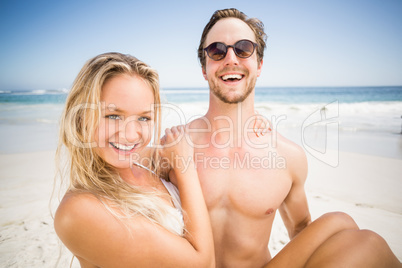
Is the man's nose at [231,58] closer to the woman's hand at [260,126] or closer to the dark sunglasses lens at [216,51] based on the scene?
the dark sunglasses lens at [216,51]

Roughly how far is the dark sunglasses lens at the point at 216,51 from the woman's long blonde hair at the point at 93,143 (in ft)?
2.52

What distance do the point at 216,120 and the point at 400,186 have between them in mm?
4788

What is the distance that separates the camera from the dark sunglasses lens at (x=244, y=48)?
2.23 metres

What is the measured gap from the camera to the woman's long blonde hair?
1530 mm

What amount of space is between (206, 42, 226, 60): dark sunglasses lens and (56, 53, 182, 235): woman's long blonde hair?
0.77m

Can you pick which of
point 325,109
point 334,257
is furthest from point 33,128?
point 325,109

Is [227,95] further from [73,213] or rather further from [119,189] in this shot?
[73,213]

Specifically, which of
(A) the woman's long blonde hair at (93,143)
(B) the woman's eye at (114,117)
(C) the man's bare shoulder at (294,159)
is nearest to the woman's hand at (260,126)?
(C) the man's bare shoulder at (294,159)

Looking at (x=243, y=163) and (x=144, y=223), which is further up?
(x=243, y=163)

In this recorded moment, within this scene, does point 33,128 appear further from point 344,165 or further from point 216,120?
point 344,165

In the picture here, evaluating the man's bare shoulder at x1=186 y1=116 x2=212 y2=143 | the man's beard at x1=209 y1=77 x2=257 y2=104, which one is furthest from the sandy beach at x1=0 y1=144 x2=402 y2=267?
the man's beard at x1=209 y1=77 x2=257 y2=104

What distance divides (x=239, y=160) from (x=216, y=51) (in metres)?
1.03

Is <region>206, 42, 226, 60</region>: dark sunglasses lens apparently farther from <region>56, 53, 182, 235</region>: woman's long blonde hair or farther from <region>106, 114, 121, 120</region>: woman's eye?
<region>106, 114, 121, 120</region>: woman's eye

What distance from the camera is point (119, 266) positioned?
137 centimetres
